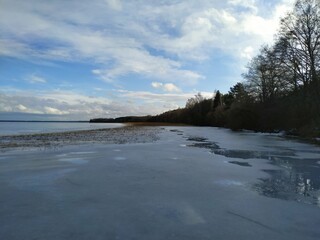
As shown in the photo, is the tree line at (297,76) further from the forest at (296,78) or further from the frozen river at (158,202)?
the frozen river at (158,202)

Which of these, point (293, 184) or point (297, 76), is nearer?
point (293, 184)

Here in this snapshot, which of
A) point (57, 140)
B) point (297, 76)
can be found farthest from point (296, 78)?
point (57, 140)

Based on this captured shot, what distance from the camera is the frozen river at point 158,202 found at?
161 inches

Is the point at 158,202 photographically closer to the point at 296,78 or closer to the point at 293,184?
the point at 293,184

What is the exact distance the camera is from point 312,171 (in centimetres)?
890

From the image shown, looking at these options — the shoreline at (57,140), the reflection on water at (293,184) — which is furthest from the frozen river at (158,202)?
the shoreline at (57,140)

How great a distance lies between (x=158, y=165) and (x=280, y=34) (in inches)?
953

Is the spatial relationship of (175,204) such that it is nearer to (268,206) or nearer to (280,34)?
(268,206)

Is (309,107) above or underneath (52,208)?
above

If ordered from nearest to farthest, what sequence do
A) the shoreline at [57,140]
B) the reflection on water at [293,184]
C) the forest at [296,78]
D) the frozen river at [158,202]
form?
1. the frozen river at [158,202]
2. the reflection on water at [293,184]
3. the shoreline at [57,140]
4. the forest at [296,78]

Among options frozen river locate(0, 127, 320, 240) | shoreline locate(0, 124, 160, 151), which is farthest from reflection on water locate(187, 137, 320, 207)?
shoreline locate(0, 124, 160, 151)

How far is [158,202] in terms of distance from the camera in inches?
218

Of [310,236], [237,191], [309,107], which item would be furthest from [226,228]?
[309,107]

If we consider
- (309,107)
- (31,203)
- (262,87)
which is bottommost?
(31,203)
